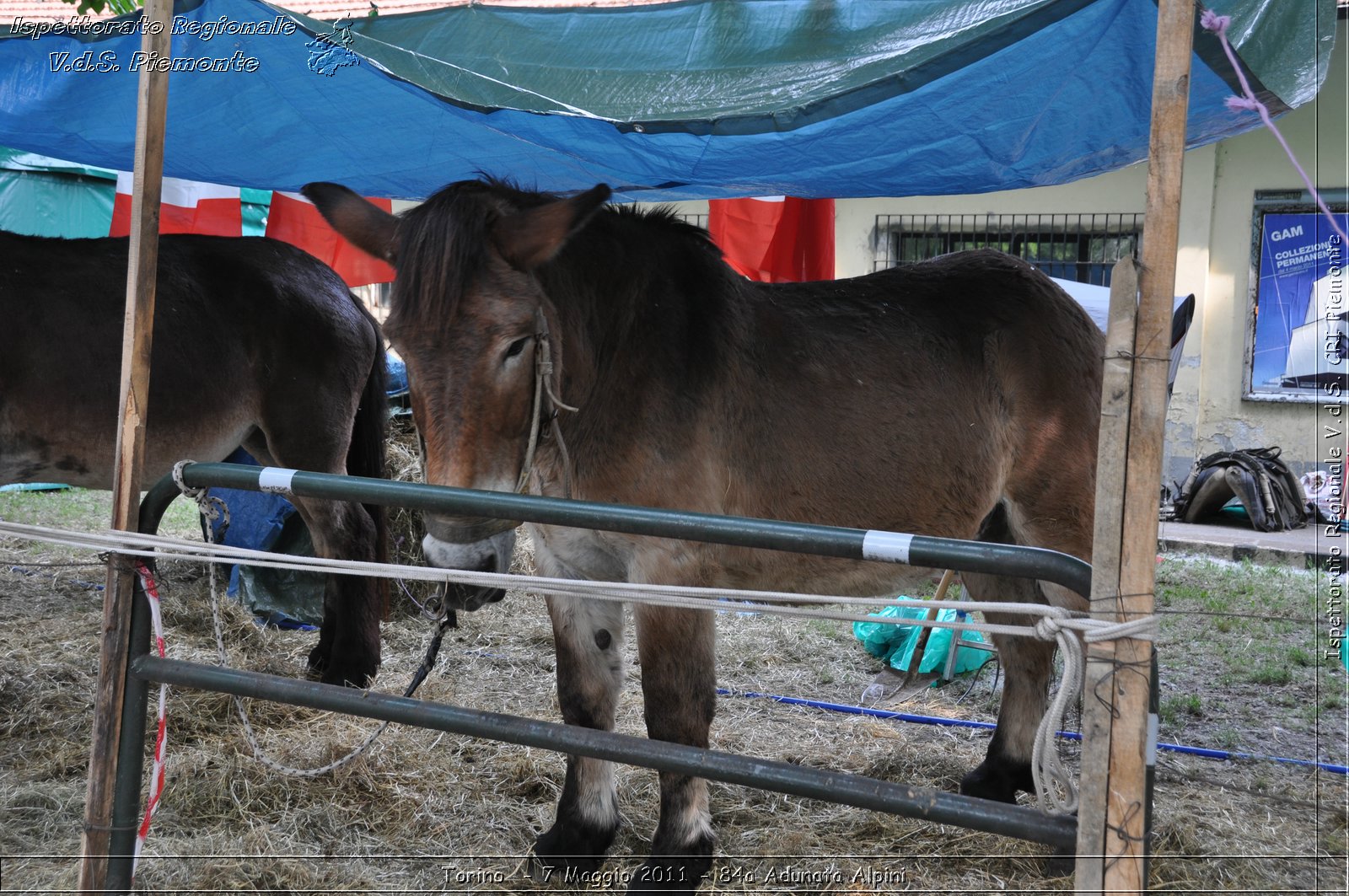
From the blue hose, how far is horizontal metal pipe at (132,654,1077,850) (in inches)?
103

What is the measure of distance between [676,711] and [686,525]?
1.11m

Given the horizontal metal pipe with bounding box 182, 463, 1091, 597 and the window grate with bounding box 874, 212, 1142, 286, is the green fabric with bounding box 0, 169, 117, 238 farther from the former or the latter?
the window grate with bounding box 874, 212, 1142, 286

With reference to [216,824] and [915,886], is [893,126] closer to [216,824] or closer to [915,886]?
[915,886]

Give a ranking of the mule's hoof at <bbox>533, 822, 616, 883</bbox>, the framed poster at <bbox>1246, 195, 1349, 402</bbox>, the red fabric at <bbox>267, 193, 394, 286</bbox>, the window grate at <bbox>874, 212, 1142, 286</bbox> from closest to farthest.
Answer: the mule's hoof at <bbox>533, 822, 616, 883</bbox> → the red fabric at <bbox>267, 193, 394, 286</bbox> → the framed poster at <bbox>1246, 195, 1349, 402</bbox> → the window grate at <bbox>874, 212, 1142, 286</bbox>

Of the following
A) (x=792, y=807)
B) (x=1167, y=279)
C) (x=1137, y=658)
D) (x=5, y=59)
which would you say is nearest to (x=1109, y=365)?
(x=1167, y=279)

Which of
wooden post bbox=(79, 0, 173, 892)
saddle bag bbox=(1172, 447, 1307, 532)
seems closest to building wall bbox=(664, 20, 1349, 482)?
saddle bag bbox=(1172, 447, 1307, 532)

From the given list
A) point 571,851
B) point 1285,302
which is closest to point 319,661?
point 571,851

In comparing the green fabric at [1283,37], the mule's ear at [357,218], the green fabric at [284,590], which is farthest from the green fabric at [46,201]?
the green fabric at [1283,37]

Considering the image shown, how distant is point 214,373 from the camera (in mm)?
4434

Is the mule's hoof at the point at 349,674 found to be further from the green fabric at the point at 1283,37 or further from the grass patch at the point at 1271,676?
the grass patch at the point at 1271,676

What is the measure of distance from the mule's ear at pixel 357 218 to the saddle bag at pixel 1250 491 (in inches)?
337

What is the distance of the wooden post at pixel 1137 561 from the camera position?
5.23 feet

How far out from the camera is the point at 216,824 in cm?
320

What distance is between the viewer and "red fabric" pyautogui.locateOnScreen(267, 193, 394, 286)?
229 inches
